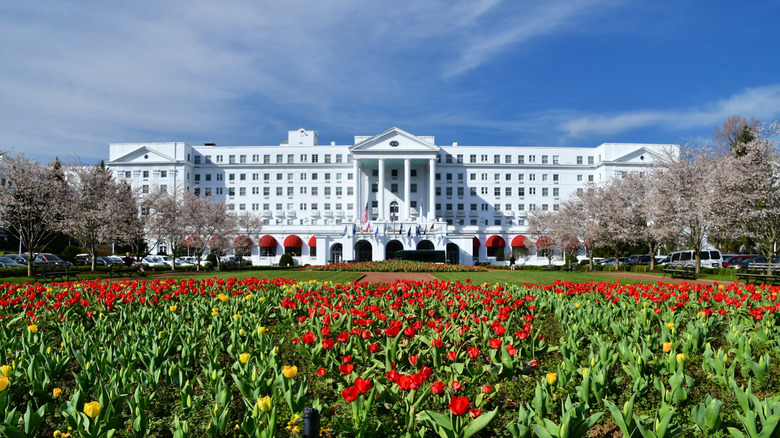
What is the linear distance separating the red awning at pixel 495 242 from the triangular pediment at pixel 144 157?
54.1 metres

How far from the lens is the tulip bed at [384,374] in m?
4.03

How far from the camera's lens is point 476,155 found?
8881cm

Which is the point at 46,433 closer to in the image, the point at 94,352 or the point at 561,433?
the point at 94,352

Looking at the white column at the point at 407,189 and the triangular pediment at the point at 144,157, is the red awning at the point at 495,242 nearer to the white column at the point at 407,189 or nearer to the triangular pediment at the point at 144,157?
the white column at the point at 407,189

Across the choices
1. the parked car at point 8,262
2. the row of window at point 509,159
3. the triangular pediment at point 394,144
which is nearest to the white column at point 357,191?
the triangular pediment at point 394,144

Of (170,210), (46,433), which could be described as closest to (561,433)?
(46,433)

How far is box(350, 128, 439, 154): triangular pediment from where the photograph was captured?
78.0 m

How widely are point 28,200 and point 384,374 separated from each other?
32.7 metres

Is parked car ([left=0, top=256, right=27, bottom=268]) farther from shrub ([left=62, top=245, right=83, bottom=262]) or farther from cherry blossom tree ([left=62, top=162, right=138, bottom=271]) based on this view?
cherry blossom tree ([left=62, top=162, right=138, bottom=271])

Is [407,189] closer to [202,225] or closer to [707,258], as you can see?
[202,225]

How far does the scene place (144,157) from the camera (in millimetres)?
85312

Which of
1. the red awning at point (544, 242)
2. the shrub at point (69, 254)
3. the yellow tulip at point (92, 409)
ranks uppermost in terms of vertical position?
the red awning at point (544, 242)

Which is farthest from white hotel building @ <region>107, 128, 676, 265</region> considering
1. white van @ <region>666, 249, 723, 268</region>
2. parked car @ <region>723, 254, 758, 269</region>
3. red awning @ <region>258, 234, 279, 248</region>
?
parked car @ <region>723, 254, 758, 269</region>

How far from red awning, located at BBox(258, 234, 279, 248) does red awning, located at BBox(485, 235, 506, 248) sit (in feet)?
104
